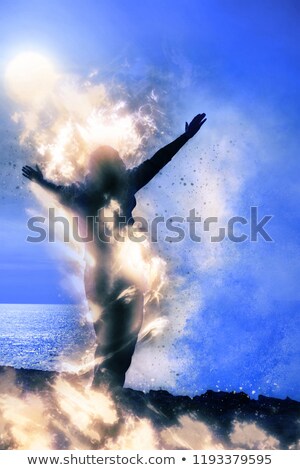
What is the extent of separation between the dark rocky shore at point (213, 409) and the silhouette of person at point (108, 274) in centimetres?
36

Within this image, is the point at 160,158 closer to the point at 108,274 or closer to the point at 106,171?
the point at 106,171

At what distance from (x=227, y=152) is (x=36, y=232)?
210 centimetres

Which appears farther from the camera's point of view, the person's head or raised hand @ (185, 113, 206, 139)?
the person's head

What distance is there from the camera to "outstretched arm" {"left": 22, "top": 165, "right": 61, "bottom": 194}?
3699 millimetres

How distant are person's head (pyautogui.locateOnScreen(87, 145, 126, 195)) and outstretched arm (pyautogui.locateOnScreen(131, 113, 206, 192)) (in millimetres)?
140

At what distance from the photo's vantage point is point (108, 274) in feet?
12.2

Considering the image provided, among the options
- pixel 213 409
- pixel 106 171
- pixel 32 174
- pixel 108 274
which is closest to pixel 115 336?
pixel 108 274

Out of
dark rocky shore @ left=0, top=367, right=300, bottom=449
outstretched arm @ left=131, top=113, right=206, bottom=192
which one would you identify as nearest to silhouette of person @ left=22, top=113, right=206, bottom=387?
outstretched arm @ left=131, top=113, right=206, bottom=192

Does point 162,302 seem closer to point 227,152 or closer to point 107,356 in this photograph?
point 107,356

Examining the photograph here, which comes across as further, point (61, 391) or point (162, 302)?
point (162, 302)

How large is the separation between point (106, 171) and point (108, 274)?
973mm

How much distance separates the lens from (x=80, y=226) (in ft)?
12.7

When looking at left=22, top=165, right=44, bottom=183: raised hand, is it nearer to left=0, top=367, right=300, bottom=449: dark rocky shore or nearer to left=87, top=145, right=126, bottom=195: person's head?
left=87, top=145, right=126, bottom=195: person's head
